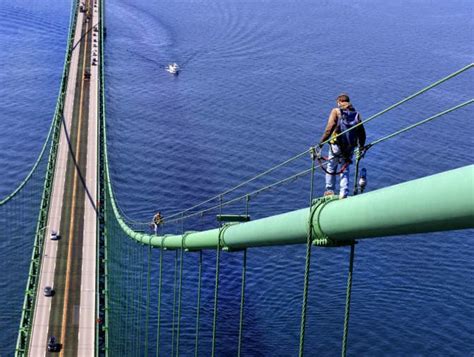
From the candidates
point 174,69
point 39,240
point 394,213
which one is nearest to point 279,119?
point 174,69

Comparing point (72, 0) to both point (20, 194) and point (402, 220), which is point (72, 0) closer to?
point (20, 194)

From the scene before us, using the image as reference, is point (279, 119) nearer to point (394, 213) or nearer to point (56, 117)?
point (56, 117)

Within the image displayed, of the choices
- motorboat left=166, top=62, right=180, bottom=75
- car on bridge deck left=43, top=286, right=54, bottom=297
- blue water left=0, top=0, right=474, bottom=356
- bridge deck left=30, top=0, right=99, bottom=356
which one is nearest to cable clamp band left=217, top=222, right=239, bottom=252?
blue water left=0, top=0, right=474, bottom=356

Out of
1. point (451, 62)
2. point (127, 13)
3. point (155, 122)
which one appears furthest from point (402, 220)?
point (127, 13)

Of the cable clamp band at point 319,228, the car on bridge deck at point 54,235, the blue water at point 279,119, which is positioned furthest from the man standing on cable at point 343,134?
the car on bridge deck at point 54,235

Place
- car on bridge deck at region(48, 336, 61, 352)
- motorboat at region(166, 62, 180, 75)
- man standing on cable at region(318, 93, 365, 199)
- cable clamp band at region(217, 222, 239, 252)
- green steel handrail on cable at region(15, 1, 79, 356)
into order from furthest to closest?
motorboat at region(166, 62, 180, 75) → green steel handrail on cable at region(15, 1, 79, 356) → car on bridge deck at region(48, 336, 61, 352) → cable clamp band at region(217, 222, 239, 252) → man standing on cable at region(318, 93, 365, 199)

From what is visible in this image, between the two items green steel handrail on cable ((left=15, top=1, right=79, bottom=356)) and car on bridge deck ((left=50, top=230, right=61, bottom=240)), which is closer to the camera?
green steel handrail on cable ((left=15, top=1, right=79, bottom=356))

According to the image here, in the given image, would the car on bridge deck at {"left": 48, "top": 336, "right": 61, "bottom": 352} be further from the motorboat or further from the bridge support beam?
the motorboat
